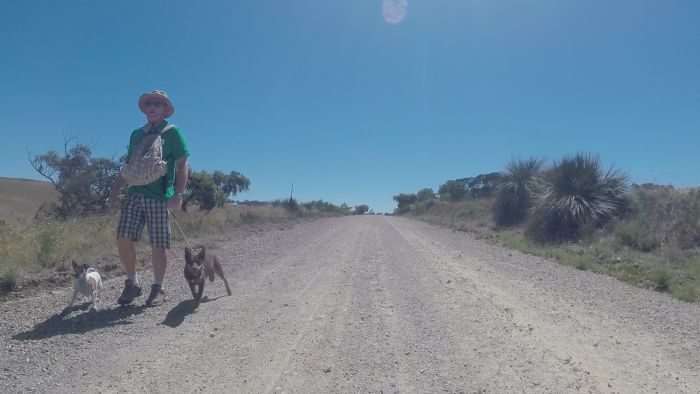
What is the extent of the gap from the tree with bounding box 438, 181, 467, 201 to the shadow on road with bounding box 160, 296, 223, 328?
60.7m

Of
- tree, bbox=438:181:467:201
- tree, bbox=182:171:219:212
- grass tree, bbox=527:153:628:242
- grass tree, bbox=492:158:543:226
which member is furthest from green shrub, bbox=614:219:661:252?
tree, bbox=438:181:467:201

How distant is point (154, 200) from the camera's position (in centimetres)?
486

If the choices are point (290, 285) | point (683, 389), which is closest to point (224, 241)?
point (290, 285)

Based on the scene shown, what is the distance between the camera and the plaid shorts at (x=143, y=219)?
187 inches

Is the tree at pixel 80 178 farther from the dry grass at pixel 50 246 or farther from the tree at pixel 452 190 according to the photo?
the tree at pixel 452 190

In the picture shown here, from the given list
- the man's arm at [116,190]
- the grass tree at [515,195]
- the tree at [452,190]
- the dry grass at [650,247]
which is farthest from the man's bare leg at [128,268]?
the tree at [452,190]

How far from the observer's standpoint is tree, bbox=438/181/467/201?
65.6 metres

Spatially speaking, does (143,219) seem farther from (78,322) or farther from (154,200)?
(78,322)

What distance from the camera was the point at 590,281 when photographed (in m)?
7.56

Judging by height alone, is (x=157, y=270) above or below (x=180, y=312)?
above

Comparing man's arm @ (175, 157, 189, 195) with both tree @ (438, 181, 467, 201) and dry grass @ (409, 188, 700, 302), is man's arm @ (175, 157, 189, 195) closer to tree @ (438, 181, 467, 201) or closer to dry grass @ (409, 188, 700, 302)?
dry grass @ (409, 188, 700, 302)

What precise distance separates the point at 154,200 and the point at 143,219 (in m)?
0.24

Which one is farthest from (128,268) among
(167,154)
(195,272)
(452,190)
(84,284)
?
(452,190)

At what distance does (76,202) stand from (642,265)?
18280 millimetres
